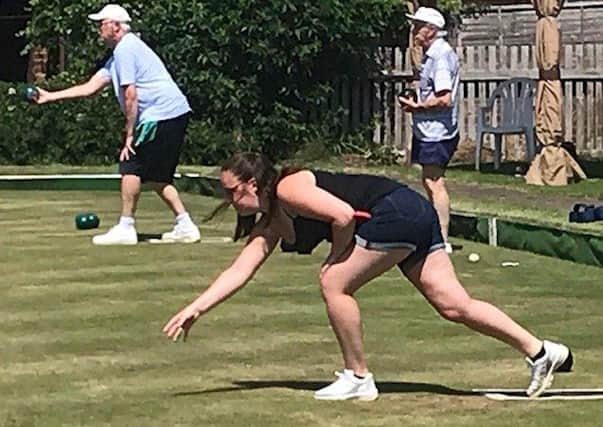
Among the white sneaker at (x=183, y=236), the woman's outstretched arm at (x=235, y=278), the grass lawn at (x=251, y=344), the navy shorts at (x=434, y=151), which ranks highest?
the woman's outstretched arm at (x=235, y=278)

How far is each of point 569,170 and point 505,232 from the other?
15.0ft

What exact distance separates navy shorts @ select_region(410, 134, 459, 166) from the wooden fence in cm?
835

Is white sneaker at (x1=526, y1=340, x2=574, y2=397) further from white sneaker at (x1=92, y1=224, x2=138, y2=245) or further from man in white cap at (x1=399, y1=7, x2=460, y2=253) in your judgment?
white sneaker at (x1=92, y1=224, x2=138, y2=245)

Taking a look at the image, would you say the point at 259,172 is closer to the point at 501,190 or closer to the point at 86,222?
the point at 86,222

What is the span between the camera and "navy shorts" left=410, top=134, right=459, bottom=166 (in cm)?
1016

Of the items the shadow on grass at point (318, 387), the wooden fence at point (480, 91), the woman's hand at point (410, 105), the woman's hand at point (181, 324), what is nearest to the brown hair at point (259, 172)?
the woman's hand at point (181, 324)

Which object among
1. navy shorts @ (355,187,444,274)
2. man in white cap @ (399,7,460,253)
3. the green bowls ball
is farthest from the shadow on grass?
the green bowls ball

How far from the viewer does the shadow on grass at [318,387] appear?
20.8 feet

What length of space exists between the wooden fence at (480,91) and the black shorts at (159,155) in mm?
8032

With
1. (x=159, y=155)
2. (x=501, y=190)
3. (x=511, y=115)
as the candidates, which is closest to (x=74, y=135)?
(x=511, y=115)

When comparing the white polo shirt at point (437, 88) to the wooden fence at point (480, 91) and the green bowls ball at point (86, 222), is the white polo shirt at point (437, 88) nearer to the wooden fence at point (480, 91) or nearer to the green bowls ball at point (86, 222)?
the green bowls ball at point (86, 222)

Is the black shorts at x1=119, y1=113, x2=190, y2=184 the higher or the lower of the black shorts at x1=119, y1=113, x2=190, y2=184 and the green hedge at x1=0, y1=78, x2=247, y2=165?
the higher

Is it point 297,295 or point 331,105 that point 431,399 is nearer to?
point 297,295

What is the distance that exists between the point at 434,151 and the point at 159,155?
6.81 ft
